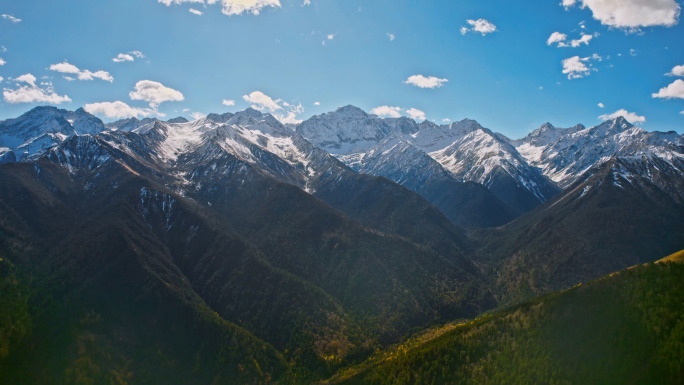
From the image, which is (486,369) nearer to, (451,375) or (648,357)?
(451,375)

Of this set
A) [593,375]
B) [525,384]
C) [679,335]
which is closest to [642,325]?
[679,335]

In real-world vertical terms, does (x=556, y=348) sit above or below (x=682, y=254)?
below

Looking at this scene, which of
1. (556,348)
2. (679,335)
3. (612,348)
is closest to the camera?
(679,335)

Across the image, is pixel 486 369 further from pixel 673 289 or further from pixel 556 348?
pixel 673 289

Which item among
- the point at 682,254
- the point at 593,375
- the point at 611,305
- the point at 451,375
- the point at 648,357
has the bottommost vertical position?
the point at 451,375

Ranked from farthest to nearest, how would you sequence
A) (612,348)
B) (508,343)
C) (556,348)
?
(508,343) → (556,348) → (612,348)

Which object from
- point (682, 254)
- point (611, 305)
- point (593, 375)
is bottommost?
point (593, 375)

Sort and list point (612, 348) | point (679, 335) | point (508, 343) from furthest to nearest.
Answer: point (508, 343)
point (612, 348)
point (679, 335)

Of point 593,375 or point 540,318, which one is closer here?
point 593,375

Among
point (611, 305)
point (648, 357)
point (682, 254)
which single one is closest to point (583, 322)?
point (611, 305)
